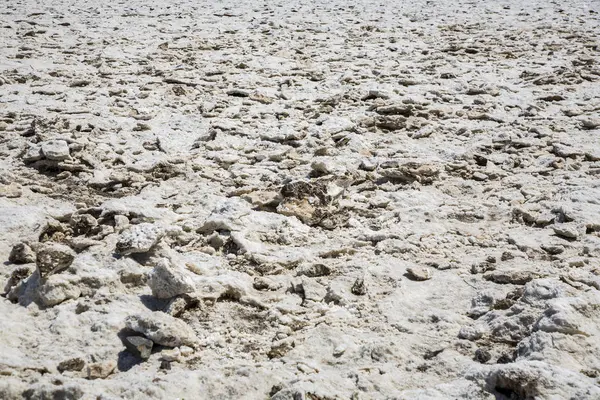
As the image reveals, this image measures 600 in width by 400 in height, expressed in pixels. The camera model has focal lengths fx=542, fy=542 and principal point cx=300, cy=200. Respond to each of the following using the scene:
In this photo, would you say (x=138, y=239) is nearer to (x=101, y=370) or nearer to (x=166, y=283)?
(x=166, y=283)

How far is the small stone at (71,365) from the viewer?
2.16m

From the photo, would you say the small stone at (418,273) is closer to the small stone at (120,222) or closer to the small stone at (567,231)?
the small stone at (567,231)

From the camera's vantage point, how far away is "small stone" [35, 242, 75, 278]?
2588 millimetres

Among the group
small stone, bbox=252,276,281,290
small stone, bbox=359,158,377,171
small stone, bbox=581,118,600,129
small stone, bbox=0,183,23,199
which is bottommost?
small stone, bbox=252,276,281,290

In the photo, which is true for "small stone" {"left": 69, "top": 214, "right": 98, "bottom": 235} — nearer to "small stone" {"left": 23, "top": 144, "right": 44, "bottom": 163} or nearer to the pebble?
"small stone" {"left": 23, "top": 144, "right": 44, "bottom": 163}

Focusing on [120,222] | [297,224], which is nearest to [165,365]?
[120,222]

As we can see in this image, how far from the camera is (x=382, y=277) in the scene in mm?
2898

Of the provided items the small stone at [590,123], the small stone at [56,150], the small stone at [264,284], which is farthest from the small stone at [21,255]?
the small stone at [590,123]

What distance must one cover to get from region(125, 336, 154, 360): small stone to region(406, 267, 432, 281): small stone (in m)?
1.38

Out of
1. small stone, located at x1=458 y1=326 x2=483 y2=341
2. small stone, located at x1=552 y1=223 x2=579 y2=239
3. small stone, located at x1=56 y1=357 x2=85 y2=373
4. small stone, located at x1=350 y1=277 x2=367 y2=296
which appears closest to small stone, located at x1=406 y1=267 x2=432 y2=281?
small stone, located at x1=350 y1=277 x2=367 y2=296

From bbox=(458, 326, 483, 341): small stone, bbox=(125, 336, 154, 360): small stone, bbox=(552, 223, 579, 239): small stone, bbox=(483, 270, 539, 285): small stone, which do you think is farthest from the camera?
bbox=(552, 223, 579, 239): small stone

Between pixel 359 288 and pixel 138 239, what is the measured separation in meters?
1.19

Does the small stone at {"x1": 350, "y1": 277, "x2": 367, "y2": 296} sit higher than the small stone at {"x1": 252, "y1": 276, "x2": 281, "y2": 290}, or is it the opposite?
the small stone at {"x1": 350, "y1": 277, "x2": 367, "y2": 296}

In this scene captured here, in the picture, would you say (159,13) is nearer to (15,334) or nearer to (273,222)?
(273,222)
